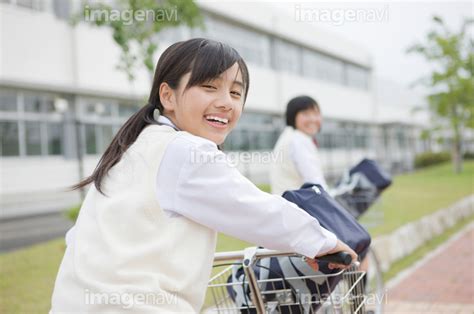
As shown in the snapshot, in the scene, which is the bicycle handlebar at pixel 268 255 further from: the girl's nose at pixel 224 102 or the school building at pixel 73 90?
the school building at pixel 73 90

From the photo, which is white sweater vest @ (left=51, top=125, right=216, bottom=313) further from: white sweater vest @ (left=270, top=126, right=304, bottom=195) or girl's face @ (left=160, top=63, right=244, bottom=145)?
white sweater vest @ (left=270, top=126, right=304, bottom=195)

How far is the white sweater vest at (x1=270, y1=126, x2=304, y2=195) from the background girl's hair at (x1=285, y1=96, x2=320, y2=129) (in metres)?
0.09

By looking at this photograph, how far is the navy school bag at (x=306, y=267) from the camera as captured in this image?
1.75 metres

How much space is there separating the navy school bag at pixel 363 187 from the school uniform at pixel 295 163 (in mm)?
594

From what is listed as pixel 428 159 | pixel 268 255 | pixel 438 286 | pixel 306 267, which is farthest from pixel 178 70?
pixel 428 159

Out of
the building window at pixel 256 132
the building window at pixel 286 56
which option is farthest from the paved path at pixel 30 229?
the building window at pixel 286 56

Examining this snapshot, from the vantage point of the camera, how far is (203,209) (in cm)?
136

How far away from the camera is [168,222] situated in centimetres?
137

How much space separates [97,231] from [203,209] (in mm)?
286

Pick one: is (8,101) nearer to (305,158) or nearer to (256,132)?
(256,132)

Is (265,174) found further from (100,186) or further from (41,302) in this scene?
(100,186)

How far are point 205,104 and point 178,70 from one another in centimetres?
13

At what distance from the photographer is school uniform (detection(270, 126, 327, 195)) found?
→ 3.60 meters

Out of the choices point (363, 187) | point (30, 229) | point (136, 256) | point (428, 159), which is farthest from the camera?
point (428, 159)
